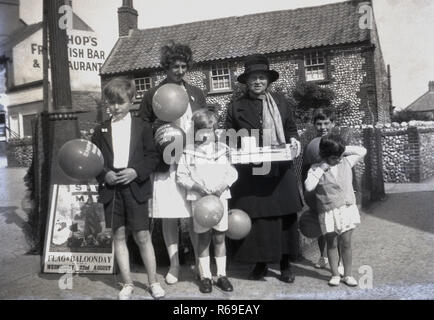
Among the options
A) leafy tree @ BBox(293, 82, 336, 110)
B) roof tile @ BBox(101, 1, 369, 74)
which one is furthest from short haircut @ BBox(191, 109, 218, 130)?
leafy tree @ BBox(293, 82, 336, 110)

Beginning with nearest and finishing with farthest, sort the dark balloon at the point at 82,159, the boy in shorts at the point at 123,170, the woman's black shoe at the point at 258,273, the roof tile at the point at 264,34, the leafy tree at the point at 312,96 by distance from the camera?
the dark balloon at the point at 82,159 < the boy in shorts at the point at 123,170 < the woman's black shoe at the point at 258,273 < the leafy tree at the point at 312,96 < the roof tile at the point at 264,34

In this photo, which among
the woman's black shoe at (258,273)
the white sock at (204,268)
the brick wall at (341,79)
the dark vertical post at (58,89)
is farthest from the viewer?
the brick wall at (341,79)

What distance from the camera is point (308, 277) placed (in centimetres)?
385

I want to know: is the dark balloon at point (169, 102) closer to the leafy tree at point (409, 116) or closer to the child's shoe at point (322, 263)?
the child's shoe at point (322, 263)

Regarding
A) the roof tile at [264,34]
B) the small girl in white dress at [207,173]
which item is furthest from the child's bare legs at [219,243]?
the roof tile at [264,34]

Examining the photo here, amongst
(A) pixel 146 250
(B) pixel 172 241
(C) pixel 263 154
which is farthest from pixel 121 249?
(C) pixel 263 154

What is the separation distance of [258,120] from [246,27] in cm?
1401

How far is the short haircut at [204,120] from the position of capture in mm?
3469

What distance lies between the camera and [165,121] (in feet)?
12.0

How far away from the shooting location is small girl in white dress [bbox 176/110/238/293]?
3.49 m

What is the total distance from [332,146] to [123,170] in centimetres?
162

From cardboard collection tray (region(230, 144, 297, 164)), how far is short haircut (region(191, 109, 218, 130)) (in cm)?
29

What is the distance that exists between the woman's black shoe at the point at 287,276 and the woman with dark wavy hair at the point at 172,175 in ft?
2.61

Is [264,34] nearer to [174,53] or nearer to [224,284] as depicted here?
[174,53]
